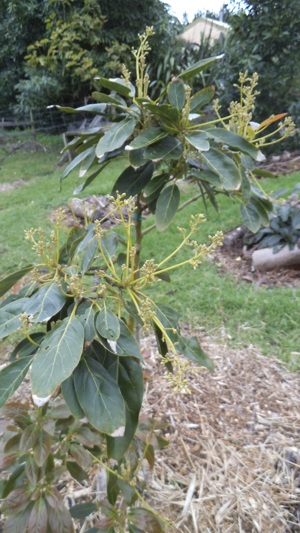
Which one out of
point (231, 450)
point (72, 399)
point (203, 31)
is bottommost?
point (231, 450)

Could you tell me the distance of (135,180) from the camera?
3.79ft

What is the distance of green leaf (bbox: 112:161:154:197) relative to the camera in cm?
115

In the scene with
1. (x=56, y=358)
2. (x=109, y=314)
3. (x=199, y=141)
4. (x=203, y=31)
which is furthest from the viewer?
(x=203, y=31)

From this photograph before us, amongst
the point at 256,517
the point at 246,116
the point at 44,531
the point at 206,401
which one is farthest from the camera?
the point at 206,401

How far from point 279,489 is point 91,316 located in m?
1.24

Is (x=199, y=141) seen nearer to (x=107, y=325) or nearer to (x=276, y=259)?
(x=107, y=325)

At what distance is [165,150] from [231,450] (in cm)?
135

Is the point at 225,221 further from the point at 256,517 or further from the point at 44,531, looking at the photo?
the point at 44,531

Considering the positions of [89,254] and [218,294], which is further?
[218,294]

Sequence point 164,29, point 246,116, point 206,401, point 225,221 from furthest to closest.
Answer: point 164,29 → point 225,221 → point 206,401 → point 246,116

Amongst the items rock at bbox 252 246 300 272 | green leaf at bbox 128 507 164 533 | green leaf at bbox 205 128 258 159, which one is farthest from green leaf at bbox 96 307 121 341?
rock at bbox 252 246 300 272

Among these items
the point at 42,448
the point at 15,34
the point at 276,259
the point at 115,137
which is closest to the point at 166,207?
Answer: the point at 115,137

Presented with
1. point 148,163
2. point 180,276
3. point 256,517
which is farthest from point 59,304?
point 180,276

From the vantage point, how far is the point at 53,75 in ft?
32.3
